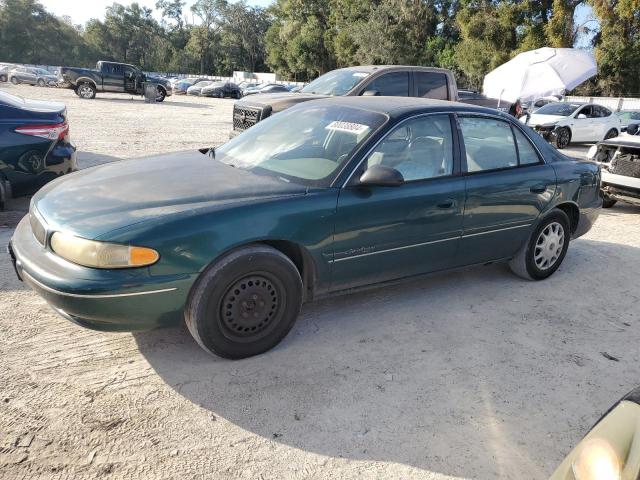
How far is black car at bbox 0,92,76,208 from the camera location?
18.5 ft

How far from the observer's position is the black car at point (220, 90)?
38969mm

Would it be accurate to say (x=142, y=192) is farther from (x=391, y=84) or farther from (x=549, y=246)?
(x=391, y=84)

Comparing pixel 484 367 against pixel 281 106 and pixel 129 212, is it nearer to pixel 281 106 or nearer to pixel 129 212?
pixel 129 212

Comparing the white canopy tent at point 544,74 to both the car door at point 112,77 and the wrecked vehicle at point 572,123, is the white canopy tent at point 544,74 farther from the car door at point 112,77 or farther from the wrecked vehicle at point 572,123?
the car door at point 112,77

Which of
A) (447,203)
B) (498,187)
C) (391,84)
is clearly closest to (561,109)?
(391,84)

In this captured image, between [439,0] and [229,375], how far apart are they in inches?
2027

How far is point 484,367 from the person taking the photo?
11.1 feet

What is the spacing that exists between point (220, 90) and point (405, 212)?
124ft

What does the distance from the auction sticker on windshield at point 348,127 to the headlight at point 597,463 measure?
8.29 ft

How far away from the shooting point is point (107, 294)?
2.76 metres

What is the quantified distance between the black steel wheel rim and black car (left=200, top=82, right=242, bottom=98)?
38.0m

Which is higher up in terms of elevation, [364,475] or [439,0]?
[439,0]

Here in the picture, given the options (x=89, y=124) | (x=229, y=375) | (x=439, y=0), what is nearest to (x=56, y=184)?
(x=229, y=375)

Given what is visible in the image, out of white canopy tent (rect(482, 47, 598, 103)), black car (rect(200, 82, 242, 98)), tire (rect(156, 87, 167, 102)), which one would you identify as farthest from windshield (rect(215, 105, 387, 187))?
black car (rect(200, 82, 242, 98))
